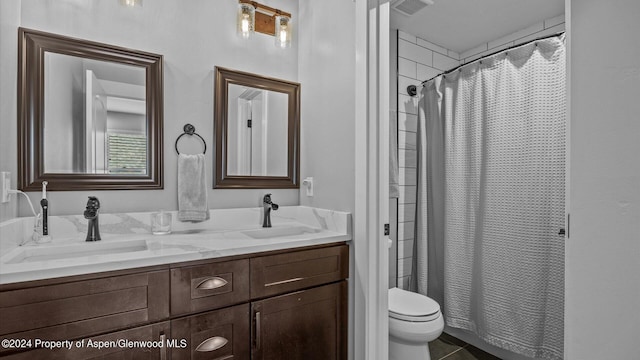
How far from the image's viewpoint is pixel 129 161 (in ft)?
5.13

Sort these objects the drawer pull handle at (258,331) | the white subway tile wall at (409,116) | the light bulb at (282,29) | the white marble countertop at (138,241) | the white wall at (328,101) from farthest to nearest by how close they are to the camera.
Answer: the white subway tile wall at (409,116), the light bulb at (282,29), the white wall at (328,101), the drawer pull handle at (258,331), the white marble countertop at (138,241)

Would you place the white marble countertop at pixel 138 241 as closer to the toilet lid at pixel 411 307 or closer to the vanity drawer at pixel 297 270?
the vanity drawer at pixel 297 270

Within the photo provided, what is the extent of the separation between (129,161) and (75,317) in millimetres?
808

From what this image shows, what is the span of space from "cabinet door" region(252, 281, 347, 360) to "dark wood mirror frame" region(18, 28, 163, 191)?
0.90 m

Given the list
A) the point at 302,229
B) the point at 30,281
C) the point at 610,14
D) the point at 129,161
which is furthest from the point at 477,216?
the point at 30,281

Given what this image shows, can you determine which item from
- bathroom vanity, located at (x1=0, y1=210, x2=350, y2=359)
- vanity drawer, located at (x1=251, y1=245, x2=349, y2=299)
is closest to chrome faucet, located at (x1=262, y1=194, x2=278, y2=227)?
bathroom vanity, located at (x1=0, y1=210, x2=350, y2=359)

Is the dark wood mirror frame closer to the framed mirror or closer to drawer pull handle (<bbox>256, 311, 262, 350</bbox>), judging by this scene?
the framed mirror

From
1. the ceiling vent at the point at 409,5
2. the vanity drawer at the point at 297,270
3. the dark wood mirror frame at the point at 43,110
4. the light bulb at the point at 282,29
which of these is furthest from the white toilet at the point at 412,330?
the ceiling vent at the point at 409,5

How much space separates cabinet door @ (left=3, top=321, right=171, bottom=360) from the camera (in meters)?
0.96

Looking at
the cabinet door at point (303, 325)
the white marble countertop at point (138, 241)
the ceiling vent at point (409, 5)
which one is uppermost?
the ceiling vent at point (409, 5)

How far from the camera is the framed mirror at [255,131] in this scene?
1.82 metres

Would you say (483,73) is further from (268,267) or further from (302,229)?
(268,267)

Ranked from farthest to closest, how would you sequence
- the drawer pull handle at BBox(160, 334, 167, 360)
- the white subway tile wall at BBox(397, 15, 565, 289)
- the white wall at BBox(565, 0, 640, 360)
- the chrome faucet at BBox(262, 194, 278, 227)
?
the white subway tile wall at BBox(397, 15, 565, 289) → the chrome faucet at BBox(262, 194, 278, 227) → the drawer pull handle at BBox(160, 334, 167, 360) → the white wall at BBox(565, 0, 640, 360)

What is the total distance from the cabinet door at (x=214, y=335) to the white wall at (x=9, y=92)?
80cm
